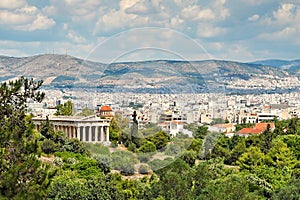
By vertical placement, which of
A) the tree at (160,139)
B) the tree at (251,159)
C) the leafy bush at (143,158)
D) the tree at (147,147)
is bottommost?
the tree at (251,159)

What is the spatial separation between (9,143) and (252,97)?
228ft

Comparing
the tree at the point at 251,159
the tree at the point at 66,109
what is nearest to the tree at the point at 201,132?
the tree at the point at 251,159

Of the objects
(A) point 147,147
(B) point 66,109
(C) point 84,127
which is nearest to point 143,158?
(A) point 147,147

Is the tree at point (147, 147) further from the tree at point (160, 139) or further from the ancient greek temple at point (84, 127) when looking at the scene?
the ancient greek temple at point (84, 127)

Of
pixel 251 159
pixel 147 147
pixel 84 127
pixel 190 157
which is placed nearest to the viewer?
pixel 147 147

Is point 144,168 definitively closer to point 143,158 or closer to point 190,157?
point 143,158

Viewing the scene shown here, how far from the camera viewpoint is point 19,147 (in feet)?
24.1

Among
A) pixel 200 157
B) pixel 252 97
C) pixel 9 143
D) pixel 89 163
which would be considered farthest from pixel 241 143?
pixel 252 97

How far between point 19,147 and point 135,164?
5.66 m

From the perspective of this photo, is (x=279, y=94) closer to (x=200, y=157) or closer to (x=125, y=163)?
(x=200, y=157)

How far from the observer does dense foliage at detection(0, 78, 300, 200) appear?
7.34 m

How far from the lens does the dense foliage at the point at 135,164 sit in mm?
7340

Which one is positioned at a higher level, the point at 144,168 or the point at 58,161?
the point at 144,168

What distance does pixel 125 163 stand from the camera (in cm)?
1287
